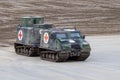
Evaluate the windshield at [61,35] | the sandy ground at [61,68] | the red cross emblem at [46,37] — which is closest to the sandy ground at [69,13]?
the sandy ground at [61,68]

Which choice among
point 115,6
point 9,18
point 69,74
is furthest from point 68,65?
point 115,6

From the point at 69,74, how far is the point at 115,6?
142 feet

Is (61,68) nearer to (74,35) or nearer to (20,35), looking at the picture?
(74,35)

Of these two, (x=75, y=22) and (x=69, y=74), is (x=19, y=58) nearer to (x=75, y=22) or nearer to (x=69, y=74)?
(x=69, y=74)

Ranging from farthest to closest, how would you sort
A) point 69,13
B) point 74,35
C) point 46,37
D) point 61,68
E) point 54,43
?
point 69,13
point 46,37
point 74,35
point 54,43
point 61,68

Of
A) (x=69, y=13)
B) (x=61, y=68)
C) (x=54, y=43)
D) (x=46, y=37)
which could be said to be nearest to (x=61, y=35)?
(x=54, y=43)

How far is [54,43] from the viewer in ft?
101

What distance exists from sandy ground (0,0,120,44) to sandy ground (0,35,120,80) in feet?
46.2

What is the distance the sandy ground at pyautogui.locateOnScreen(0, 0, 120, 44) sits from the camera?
2119 inches

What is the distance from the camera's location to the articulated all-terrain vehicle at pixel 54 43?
30.4m

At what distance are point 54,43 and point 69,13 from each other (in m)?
30.5

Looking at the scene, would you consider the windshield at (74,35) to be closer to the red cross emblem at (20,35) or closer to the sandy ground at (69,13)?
the red cross emblem at (20,35)

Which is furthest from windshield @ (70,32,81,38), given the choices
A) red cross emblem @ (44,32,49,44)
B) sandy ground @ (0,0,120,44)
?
sandy ground @ (0,0,120,44)

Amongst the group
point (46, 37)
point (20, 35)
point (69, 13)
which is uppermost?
point (46, 37)
